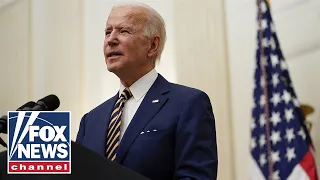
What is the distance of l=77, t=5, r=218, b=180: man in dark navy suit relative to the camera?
79.4 inches

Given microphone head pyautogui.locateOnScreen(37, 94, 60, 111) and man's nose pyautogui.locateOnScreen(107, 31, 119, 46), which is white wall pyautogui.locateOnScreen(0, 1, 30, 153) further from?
microphone head pyautogui.locateOnScreen(37, 94, 60, 111)

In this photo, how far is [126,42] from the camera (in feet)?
7.63

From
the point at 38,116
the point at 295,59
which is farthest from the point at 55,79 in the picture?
the point at 38,116

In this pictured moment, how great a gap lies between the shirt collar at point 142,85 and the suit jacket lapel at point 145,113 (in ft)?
0.08

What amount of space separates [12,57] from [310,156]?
2.83 metres

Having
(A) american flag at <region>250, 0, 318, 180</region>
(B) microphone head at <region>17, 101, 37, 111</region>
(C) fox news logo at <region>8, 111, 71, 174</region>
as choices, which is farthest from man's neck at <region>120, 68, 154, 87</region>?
(A) american flag at <region>250, 0, 318, 180</region>

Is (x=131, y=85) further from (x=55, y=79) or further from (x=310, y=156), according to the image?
(x=55, y=79)

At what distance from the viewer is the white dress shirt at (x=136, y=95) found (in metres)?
2.24

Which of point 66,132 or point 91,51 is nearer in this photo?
point 66,132

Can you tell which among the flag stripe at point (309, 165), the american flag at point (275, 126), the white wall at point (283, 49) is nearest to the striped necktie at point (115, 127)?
the american flag at point (275, 126)

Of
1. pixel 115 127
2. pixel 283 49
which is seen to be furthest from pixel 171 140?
pixel 283 49

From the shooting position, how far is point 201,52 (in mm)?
3859

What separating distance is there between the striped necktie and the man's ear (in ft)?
0.68

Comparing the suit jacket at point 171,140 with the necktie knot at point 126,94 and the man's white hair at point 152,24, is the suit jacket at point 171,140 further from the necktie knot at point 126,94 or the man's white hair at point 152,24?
the man's white hair at point 152,24
